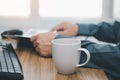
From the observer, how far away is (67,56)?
0.76 m

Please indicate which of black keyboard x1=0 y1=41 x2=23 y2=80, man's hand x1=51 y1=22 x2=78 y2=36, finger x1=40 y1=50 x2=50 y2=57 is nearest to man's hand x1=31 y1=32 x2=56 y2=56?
→ finger x1=40 y1=50 x2=50 y2=57

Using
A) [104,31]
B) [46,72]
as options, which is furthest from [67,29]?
[46,72]

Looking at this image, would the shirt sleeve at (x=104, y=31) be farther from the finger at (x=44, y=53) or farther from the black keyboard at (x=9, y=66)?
the black keyboard at (x=9, y=66)

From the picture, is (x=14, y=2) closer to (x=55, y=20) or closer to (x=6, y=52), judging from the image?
(x=55, y=20)

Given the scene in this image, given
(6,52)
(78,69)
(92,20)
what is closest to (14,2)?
(92,20)

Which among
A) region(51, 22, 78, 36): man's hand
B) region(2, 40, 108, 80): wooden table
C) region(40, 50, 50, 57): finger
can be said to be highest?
region(51, 22, 78, 36): man's hand

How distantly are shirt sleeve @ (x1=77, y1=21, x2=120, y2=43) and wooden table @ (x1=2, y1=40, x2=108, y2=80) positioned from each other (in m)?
0.41

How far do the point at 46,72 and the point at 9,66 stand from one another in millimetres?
138

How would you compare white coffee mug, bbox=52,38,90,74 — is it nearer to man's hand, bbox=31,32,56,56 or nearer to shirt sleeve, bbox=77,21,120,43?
man's hand, bbox=31,32,56,56

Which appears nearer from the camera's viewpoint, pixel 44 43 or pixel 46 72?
pixel 46 72

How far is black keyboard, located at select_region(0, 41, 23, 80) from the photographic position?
0.67 meters

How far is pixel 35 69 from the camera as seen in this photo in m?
0.85

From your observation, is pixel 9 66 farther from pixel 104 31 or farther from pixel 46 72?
pixel 104 31

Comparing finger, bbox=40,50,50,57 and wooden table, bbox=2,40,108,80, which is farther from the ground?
finger, bbox=40,50,50,57
